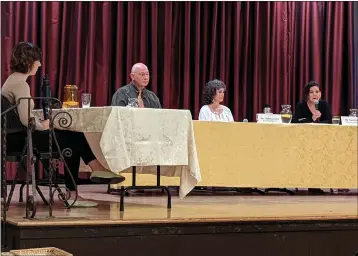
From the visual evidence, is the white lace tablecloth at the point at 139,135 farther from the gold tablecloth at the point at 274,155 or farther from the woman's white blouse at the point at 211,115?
the woman's white blouse at the point at 211,115

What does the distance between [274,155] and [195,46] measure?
260 centimetres

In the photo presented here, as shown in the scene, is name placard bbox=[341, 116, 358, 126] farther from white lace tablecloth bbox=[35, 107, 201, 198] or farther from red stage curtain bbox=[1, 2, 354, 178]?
white lace tablecloth bbox=[35, 107, 201, 198]

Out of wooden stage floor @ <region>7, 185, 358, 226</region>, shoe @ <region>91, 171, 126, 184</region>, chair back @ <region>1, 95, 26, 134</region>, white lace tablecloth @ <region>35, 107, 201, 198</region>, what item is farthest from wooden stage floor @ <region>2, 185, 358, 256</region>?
chair back @ <region>1, 95, 26, 134</region>

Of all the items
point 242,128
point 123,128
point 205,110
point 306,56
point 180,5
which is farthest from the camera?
point 306,56

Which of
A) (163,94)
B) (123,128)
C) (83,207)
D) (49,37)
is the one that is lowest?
(83,207)

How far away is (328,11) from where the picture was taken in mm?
8438

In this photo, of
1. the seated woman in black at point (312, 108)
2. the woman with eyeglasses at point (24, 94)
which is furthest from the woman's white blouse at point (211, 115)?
the woman with eyeglasses at point (24, 94)

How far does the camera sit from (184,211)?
12.9 ft

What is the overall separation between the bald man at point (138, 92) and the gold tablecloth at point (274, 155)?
1.56ft

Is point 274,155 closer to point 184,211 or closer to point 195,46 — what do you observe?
point 184,211

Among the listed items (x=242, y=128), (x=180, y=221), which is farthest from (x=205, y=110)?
(x=180, y=221)

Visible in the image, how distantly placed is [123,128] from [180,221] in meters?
0.68

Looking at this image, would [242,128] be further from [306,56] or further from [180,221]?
[306,56]

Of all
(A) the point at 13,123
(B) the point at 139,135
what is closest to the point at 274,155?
(B) the point at 139,135
